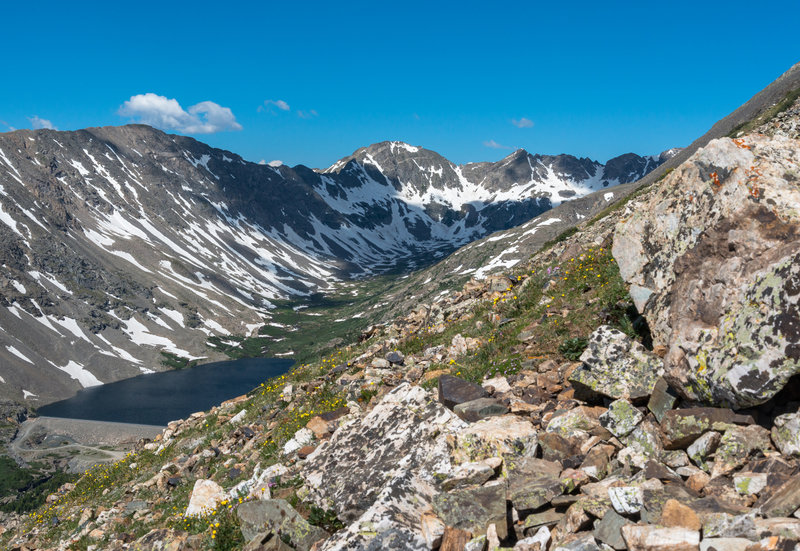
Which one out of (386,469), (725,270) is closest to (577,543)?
(386,469)

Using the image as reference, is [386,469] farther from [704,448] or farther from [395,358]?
[395,358]

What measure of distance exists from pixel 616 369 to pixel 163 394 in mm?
171973

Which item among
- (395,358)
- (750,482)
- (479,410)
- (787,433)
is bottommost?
(750,482)

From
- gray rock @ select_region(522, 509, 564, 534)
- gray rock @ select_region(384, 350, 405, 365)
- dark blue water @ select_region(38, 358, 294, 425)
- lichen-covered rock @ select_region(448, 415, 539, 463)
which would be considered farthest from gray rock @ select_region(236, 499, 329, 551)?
dark blue water @ select_region(38, 358, 294, 425)

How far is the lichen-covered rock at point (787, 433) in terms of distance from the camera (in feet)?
20.7

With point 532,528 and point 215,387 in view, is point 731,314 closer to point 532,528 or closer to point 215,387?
point 532,528

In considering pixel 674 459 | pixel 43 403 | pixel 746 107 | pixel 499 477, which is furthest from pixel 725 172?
pixel 43 403

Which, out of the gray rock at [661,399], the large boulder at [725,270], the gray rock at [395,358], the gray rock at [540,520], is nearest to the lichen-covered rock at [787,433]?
the large boulder at [725,270]

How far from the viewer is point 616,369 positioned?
9.39 meters

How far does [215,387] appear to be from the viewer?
162 m

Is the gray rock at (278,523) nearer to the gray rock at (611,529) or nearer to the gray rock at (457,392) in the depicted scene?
the gray rock at (457,392)

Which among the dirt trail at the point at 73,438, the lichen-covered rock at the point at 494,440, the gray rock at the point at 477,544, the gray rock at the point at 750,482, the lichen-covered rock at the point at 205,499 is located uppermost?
the dirt trail at the point at 73,438

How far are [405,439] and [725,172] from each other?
27.7ft

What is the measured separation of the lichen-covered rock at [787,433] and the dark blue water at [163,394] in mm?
144826
